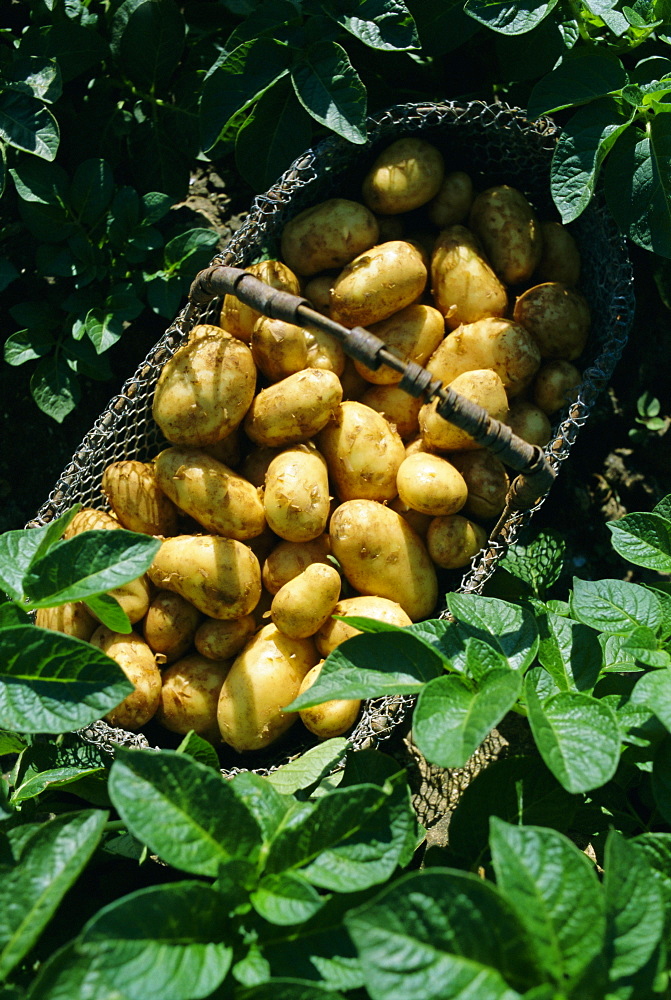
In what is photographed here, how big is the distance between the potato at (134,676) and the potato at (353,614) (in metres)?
0.29

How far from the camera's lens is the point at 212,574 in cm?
129

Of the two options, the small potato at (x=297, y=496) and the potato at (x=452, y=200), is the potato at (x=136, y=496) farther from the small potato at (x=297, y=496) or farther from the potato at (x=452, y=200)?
the potato at (x=452, y=200)

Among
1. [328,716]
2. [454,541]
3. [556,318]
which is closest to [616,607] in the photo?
[454,541]

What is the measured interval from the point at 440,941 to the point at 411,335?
39.9 inches

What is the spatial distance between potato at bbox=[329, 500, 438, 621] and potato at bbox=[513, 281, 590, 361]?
A: 43 centimetres

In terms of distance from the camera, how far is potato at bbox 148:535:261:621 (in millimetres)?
1293

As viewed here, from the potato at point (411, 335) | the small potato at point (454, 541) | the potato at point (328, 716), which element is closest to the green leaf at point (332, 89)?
the potato at point (411, 335)

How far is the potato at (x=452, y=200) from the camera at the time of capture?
1.46m

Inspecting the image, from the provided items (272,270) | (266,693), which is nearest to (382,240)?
(272,270)

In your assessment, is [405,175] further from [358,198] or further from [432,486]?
[432,486]

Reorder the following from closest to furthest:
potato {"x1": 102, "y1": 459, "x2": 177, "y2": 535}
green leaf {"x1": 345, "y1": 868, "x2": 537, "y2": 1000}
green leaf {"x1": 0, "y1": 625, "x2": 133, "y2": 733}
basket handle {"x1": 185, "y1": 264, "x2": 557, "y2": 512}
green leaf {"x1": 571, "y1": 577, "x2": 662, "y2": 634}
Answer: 1. green leaf {"x1": 345, "y1": 868, "x2": 537, "y2": 1000}
2. green leaf {"x1": 0, "y1": 625, "x2": 133, "y2": 733}
3. green leaf {"x1": 571, "y1": 577, "x2": 662, "y2": 634}
4. basket handle {"x1": 185, "y1": 264, "x2": 557, "y2": 512}
5. potato {"x1": 102, "y1": 459, "x2": 177, "y2": 535}

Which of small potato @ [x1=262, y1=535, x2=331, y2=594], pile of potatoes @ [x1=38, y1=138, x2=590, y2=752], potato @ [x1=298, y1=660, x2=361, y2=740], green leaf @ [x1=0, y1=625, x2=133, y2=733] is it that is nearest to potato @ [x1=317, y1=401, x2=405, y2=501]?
pile of potatoes @ [x1=38, y1=138, x2=590, y2=752]

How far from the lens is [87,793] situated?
3.78 ft

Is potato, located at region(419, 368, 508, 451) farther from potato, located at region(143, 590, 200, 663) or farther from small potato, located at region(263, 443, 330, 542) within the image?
potato, located at region(143, 590, 200, 663)
